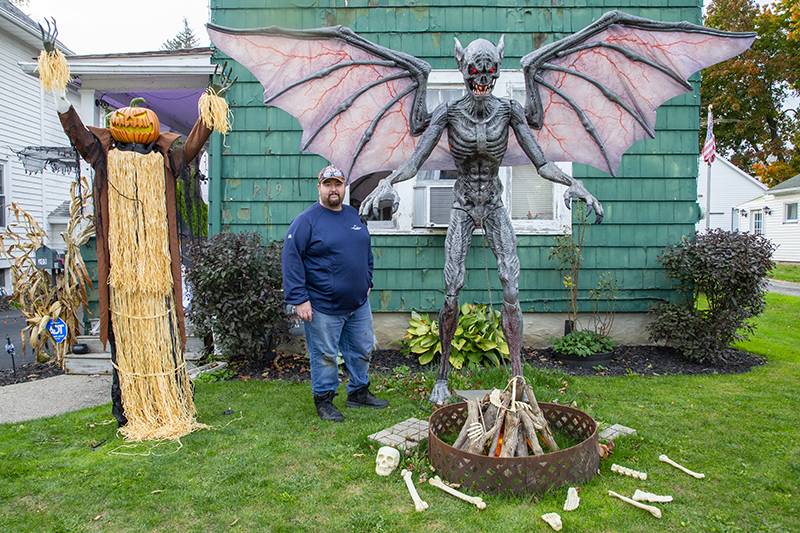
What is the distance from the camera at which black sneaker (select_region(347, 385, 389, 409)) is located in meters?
3.98

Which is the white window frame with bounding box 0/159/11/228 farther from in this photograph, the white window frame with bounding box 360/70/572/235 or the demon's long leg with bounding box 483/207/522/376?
the demon's long leg with bounding box 483/207/522/376

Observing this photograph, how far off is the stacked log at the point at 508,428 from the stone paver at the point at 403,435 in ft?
1.19

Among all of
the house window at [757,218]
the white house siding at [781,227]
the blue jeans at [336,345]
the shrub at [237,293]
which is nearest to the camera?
the blue jeans at [336,345]

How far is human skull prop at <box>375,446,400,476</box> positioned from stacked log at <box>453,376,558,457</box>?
331mm

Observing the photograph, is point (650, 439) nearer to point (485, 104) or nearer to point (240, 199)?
point (485, 104)

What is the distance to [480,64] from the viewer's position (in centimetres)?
316

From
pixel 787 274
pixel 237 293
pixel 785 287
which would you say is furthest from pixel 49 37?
pixel 787 274

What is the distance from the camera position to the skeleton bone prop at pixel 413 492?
247 centimetres

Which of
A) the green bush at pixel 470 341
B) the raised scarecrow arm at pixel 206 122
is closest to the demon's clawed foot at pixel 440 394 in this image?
the green bush at pixel 470 341

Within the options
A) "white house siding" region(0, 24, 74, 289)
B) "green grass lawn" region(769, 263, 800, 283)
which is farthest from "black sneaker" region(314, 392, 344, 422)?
"green grass lawn" region(769, 263, 800, 283)

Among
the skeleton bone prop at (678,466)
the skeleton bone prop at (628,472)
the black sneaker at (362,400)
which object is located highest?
the black sneaker at (362,400)

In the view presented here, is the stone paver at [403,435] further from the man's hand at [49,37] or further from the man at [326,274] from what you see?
the man's hand at [49,37]

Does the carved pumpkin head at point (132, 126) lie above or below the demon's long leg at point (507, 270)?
above

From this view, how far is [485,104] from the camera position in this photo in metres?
3.35
